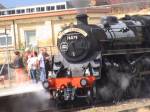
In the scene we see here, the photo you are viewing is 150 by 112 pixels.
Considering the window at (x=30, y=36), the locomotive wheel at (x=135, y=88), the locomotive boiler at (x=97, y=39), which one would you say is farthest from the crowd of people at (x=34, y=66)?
the window at (x=30, y=36)

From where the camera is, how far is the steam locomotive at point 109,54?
14.7 meters

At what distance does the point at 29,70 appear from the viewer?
19281 mm

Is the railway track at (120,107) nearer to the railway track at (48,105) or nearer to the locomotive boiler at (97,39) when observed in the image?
the railway track at (48,105)

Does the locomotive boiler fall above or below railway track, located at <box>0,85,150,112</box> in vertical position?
above

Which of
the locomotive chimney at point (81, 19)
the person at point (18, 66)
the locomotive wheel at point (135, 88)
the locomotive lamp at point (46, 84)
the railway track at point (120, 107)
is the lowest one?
the railway track at point (120, 107)

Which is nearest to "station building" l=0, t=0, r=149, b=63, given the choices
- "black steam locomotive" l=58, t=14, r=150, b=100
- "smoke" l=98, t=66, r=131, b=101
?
"black steam locomotive" l=58, t=14, r=150, b=100

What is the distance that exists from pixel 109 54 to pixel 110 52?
0.39ft

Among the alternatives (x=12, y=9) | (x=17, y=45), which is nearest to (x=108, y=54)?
(x=17, y=45)

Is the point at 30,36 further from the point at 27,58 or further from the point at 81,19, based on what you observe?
the point at 81,19

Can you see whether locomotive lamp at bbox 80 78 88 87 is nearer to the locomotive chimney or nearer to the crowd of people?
the locomotive chimney

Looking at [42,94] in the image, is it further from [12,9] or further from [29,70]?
[12,9]

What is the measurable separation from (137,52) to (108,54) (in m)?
1.48

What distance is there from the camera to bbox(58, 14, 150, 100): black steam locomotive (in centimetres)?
1476

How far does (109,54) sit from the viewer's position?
14.9m
